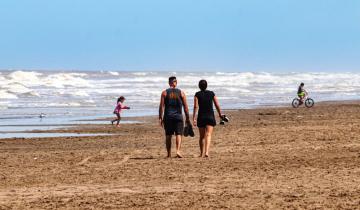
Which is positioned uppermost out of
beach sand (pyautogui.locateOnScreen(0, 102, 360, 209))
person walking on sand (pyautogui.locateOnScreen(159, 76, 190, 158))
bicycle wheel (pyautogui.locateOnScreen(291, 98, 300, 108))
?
person walking on sand (pyautogui.locateOnScreen(159, 76, 190, 158))

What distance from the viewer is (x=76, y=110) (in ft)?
122

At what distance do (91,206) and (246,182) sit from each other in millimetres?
2617

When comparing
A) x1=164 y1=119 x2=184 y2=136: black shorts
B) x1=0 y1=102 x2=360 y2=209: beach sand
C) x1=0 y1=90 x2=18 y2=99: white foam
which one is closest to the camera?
x1=0 y1=102 x2=360 y2=209: beach sand

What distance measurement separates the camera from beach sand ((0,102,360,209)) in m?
9.92

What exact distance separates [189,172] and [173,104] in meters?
2.56

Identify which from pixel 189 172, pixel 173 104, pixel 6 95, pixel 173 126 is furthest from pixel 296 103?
pixel 189 172

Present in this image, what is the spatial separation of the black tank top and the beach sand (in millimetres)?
793

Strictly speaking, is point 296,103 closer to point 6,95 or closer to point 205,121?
point 6,95

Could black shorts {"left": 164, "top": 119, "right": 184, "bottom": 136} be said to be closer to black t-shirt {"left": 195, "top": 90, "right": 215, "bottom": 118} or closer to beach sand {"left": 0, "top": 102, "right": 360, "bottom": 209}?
black t-shirt {"left": 195, "top": 90, "right": 215, "bottom": 118}

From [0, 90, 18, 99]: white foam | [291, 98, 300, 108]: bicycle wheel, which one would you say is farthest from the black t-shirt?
[0, 90, 18, 99]: white foam

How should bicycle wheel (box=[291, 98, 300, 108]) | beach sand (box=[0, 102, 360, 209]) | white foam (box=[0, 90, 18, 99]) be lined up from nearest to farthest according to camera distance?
beach sand (box=[0, 102, 360, 209]) → bicycle wheel (box=[291, 98, 300, 108]) → white foam (box=[0, 90, 18, 99])

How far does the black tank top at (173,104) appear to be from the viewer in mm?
15094

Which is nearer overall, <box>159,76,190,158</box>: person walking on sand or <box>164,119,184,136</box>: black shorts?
<box>159,76,190,158</box>: person walking on sand

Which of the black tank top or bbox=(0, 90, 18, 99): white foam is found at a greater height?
the black tank top
